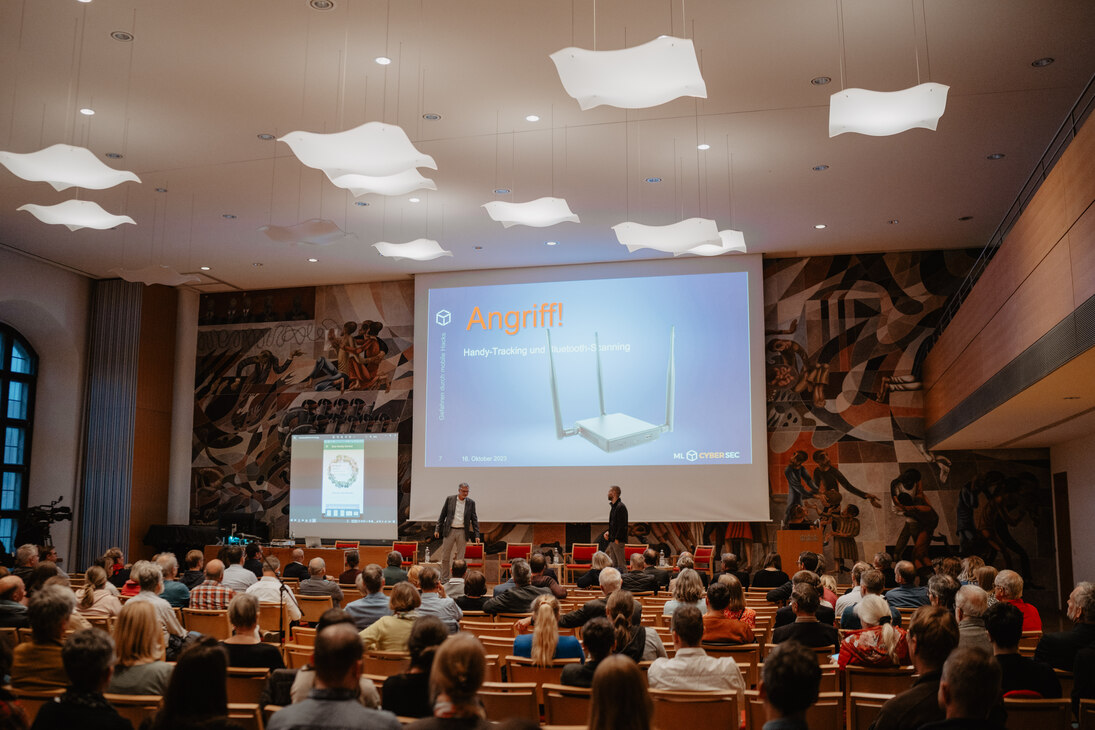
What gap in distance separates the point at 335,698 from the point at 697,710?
5.98ft

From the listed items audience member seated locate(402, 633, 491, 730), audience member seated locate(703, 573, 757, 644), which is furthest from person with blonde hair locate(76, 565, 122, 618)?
audience member seated locate(402, 633, 491, 730)

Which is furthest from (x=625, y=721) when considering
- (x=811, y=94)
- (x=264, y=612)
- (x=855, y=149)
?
(x=855, y=149)

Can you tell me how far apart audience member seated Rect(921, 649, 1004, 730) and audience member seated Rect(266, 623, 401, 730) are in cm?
189

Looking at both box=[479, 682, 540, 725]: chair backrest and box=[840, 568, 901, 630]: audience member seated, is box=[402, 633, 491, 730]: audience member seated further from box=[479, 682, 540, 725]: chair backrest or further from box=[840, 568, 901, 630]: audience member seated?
box=[840, 568, 901, 630]: audience member seated

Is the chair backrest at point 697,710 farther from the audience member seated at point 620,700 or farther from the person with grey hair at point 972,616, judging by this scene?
the person with grey hair at point 972,616

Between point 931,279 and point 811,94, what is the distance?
701 cm

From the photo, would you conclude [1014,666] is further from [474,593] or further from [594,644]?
[474,593]

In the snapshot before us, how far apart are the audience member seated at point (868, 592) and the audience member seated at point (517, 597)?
2508mm

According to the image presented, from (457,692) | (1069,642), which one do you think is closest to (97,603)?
(457,692)

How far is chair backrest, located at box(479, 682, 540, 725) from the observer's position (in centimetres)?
440

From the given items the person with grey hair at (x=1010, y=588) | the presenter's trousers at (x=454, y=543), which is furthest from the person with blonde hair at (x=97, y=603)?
the presenter's trousers at (x=454, y=543)

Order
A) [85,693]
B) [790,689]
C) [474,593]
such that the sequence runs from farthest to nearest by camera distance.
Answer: [474,593]
[85,693]
[790,689]

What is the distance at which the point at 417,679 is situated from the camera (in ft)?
12.5

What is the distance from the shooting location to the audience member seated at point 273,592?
734 centimetres
